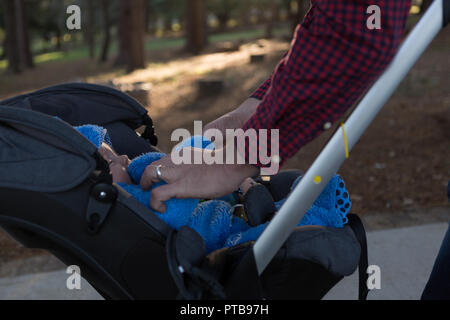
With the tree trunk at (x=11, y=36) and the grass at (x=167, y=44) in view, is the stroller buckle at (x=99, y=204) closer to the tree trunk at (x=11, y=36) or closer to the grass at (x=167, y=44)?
the tree trunk at (x=11, y=36)

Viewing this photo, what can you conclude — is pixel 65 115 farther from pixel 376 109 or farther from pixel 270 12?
pixel 270 12

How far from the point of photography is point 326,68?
1125mm

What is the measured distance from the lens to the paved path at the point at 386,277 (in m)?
2.72

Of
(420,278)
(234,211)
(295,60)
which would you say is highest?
(295,60)

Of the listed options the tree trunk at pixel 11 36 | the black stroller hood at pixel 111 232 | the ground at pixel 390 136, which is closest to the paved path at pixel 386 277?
the ground at pixel 390 136

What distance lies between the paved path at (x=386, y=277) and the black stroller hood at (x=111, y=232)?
1.52 meters

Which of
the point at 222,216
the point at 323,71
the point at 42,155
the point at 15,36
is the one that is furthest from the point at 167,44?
the point at 323,71

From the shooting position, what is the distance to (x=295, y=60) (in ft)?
3.82

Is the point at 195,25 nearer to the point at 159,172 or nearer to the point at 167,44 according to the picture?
the point at 167,44

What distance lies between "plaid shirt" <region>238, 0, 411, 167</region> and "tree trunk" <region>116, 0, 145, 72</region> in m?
11.3

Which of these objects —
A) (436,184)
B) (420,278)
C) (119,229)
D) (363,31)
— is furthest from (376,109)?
(436,184)

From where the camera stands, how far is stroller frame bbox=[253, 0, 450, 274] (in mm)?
1122
